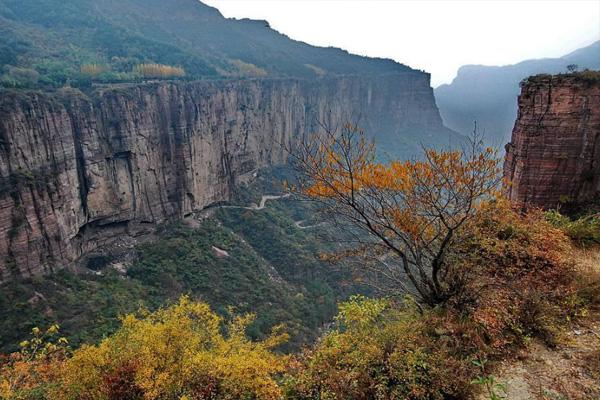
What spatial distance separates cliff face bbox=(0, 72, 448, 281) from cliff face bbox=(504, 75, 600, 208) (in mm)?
9695

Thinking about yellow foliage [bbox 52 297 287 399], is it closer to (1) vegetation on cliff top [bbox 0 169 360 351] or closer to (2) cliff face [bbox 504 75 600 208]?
(1) vegetation on cliff top [bbox 0 169 360 351]

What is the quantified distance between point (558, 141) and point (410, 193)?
12.6m

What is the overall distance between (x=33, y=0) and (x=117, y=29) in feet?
64.4

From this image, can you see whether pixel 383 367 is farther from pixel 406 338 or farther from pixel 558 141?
pixel 558 141

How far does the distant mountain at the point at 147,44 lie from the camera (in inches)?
2130

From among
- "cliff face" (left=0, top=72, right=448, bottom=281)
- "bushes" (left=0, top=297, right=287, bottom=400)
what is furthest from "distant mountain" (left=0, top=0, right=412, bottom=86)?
"bushes" (left=0, top=297, right=287, bottom=400)

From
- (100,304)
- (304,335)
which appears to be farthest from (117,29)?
(304,335)

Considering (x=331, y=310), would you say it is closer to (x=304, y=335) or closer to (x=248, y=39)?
(x=304, y=335)

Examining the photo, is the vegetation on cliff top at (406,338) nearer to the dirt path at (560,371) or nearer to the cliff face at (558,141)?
the dirt path at (560,371)

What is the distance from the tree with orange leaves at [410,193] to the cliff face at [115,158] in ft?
7.29

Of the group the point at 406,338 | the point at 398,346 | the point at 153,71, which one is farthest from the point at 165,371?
the point at 153,71

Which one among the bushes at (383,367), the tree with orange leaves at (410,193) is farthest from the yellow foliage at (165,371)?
the tree with orange leaves at (410,193)

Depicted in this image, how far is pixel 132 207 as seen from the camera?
1646 inches

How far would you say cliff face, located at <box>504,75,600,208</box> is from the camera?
17.8 m
